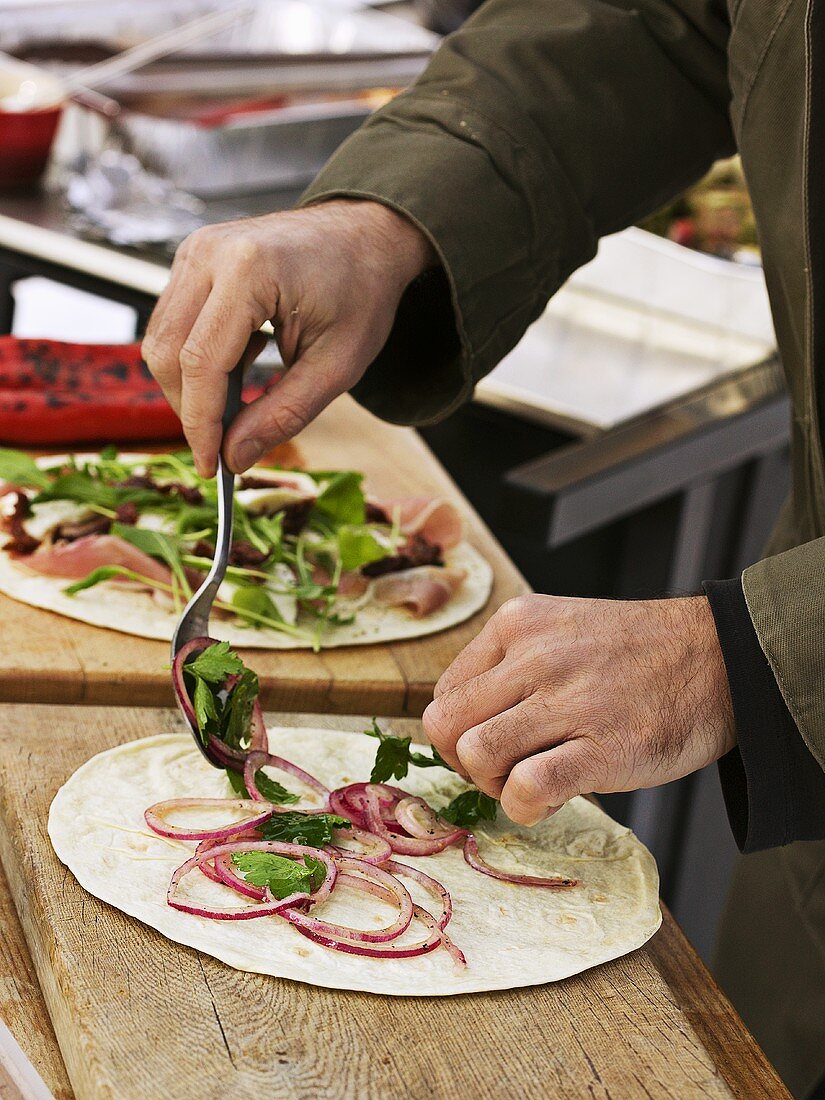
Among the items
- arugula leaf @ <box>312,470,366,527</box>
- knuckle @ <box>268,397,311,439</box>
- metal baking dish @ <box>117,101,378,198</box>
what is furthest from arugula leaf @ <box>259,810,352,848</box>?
metal baking dish @ <box>117,101,378,198</box>

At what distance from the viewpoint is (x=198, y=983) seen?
1152mm

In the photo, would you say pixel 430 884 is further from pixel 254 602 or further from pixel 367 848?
pixel 254 602

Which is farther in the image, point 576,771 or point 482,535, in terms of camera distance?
point 482,535

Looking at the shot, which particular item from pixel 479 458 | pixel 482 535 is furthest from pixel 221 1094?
pixel 479 458

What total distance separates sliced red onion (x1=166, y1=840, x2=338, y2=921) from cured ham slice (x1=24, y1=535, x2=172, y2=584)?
2.17 feet

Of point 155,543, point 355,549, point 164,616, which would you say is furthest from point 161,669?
point 355,549

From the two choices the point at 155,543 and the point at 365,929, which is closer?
the point at 365,929

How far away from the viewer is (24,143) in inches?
145

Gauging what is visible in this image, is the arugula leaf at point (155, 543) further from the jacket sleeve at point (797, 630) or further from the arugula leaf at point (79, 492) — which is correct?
the jacket sleeve at point (797, 630)

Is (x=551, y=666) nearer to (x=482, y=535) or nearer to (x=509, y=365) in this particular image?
(x=482, y=535)

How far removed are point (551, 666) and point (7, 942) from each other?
2.03 ft

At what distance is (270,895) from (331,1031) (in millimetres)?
173

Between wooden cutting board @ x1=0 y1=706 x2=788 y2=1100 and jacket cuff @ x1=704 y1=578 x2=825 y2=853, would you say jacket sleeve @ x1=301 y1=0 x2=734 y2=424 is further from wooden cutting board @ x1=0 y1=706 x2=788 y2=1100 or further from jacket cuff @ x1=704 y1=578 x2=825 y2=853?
wooden cutting board @ x1=0 y1=706 x2=788 y2=1100

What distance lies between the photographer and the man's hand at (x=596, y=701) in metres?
1.15
